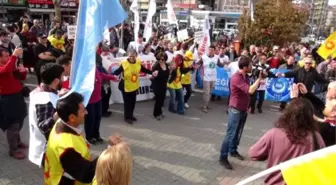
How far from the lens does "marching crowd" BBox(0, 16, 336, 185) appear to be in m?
2.48

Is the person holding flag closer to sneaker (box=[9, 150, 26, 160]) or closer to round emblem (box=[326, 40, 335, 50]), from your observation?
sneaker (box=[9, 150, 26, 160])

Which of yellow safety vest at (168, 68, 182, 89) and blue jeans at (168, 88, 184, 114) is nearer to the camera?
yellow safety vest at (168, 68, 182, 89)

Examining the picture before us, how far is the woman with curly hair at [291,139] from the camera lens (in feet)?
9.32

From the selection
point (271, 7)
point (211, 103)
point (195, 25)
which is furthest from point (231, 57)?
point (195, 25)

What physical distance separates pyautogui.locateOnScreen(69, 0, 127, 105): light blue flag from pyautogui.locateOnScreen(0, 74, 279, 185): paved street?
2.12m

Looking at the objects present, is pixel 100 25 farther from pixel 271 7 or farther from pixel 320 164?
pixel 271 7

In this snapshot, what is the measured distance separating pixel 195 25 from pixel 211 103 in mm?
24554

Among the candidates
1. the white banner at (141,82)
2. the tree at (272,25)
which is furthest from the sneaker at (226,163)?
the tree at (272,25)

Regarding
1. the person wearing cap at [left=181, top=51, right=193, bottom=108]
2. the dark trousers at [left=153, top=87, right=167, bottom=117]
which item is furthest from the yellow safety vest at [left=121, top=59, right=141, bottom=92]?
the person wearing cap at [left=181, top=51, right=193, bottom=108]

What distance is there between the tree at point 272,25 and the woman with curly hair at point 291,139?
44.2 ft

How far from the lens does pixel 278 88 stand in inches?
386

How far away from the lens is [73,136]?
8.41 feet

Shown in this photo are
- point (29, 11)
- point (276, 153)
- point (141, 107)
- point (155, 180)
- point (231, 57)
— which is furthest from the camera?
point (29, 11)

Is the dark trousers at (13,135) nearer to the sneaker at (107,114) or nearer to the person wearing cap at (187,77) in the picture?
the sneaker at (107,114)
